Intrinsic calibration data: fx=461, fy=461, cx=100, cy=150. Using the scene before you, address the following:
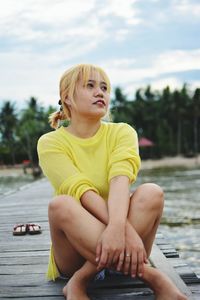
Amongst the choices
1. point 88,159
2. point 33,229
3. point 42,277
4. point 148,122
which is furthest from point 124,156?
point 148,122

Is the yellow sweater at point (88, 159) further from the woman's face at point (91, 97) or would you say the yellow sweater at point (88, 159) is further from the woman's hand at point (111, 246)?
the woman's hand at point (111, 246)

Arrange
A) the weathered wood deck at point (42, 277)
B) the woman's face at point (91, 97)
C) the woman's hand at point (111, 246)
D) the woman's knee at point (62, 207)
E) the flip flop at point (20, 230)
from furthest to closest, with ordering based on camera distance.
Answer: the flip flop at point (20, 230), the woman's face at point (91, 97), the weathered wood deck at point (42, 277), the woman's knee at point (62, 207), the woman's hand at point (111, 246)

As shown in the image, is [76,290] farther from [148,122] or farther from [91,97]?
[148,122]

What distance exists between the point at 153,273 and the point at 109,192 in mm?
425

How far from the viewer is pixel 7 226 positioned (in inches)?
201

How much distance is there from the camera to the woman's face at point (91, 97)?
7.56ft

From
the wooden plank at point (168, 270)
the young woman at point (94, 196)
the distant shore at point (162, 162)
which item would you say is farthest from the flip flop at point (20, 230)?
the distant shore at point (162, 162)

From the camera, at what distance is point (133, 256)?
1981 millimetres

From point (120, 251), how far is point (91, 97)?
30.8 inches

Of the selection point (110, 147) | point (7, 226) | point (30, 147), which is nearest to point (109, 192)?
point (110, 147)

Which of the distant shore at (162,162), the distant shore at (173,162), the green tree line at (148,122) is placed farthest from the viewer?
the green tree line at (148,122)

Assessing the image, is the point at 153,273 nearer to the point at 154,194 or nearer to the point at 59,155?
the point at 154,194

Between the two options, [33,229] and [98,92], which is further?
[33,229]

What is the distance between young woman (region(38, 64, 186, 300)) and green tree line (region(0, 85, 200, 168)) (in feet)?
137
